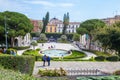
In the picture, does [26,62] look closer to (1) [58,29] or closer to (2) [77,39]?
(2) [77,39]

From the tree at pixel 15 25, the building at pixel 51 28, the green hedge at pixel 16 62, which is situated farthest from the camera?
the building at pixel 51 28

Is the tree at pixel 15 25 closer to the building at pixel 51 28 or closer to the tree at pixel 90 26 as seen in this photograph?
the tree at pixel 90 26

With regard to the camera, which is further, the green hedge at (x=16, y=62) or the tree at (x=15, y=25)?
the tree at (x=15, y=25)

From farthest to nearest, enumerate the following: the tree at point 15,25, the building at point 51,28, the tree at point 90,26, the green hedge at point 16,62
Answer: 1. the building at point 51,28
2. the tree at point 90,26
3. the tree at point 15,25
4. the green hedge at point 16,62

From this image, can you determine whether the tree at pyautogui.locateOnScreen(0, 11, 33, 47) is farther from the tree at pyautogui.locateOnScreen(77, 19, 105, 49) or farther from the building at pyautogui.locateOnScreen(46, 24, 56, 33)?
the building at pyautogui.locateOnScreen(46, 24, 56, 33)

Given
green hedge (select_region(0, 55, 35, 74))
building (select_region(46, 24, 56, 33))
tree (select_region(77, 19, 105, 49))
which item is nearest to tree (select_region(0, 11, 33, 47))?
tree (select_region(77, 19, 105, 49))

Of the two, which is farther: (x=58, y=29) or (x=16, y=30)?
(x=58, y=29)

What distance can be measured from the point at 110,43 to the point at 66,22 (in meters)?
128

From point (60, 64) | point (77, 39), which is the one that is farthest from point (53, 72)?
point (77, 39)

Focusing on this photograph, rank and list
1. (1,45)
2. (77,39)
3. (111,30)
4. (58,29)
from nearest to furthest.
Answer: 1. (111,30)
2. (1,45)
3. (77,39)
4. (58,29)

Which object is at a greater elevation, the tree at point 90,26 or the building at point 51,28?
the tree at point 90,26

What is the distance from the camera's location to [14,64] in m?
21.8

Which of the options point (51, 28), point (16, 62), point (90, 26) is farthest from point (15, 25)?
point (51, 28)

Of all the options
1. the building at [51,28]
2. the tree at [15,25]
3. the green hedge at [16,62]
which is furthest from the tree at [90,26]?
the building at [51,28]
